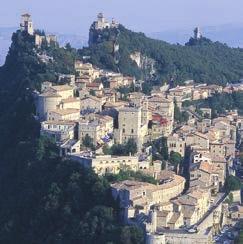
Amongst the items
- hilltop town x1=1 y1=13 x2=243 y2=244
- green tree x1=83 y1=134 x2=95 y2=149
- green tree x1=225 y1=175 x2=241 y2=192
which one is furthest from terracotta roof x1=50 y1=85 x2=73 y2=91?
green tree x1=225 y1=175 x2=241 y2=192

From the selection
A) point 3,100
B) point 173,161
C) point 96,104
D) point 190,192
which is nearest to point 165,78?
point 3,100

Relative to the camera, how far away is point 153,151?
45.7 metres

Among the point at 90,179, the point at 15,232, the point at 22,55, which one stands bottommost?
the point at 15,232

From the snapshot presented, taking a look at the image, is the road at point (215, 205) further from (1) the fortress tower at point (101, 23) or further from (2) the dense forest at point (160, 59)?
(1) the fortress tower at point (101, 23)

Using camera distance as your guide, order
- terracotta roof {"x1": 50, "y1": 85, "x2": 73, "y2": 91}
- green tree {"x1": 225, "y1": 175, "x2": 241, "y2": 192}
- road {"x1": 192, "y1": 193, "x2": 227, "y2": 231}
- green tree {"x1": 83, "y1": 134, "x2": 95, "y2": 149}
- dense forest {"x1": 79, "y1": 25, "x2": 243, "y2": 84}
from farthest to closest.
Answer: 1. dense forest {"x1": 79, "y1": 25, "x2": 243, "y2": 84}
2. terracotta roof {"x1": 50, "y1": 85, "x2": 73, "y2": 91}
3. green tree {"x1": 225, "y1": 175, "x2": 241, "y2": 192}
4. green tree {"x1": 83, "y1": 134, "x2": 95, "y2": 149}
5. road {"x1": 192, "y1": 193, "x2": 227, "y2": 231}

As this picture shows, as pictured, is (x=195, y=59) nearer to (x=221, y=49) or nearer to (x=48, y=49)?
(x=221, y=49)

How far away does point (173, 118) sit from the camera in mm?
53312

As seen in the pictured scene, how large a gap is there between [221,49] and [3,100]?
4277cm

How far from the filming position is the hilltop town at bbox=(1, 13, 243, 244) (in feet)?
121

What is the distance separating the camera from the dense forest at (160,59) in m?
70.6

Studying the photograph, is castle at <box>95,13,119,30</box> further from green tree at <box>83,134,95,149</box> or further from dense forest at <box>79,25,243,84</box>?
green tree at <box>83,134,95,149</box>

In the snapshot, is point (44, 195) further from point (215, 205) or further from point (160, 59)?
point (160, 59)

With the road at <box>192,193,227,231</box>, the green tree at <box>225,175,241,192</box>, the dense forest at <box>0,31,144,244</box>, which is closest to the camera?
the dense forest at <box>0,31,144,244</box>

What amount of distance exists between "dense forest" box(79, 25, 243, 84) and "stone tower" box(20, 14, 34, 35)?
15.4 feet
